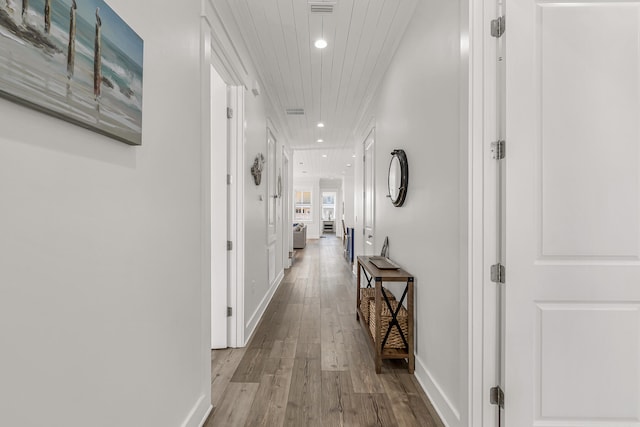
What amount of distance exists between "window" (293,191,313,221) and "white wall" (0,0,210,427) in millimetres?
12334

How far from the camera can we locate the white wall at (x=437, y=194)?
5.02 feet

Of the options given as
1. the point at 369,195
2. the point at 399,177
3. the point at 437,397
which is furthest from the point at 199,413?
the point at 369,195

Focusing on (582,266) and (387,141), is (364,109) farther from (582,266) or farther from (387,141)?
(582,266)

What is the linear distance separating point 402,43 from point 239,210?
1952mm

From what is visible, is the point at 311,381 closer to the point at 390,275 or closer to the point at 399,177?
the point at 390,275

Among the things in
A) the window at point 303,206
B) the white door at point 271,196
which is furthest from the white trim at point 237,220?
the window at point 303,206

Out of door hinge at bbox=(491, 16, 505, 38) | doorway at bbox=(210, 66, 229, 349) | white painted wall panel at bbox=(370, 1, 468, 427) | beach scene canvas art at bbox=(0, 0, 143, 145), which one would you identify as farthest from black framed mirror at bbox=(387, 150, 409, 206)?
beach scene canvas art at bbox=(0, 0, 143, 145)

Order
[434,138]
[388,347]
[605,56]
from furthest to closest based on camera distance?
[388,347]
[434,138]
[605,56]

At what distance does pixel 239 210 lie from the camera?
8.53ft

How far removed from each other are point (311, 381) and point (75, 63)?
6.90 feet

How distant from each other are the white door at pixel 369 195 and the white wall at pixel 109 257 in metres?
2.66

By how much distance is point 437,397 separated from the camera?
1801mm

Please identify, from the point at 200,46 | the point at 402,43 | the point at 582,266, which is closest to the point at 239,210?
the point at 200,46

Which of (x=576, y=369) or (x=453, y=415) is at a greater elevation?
(x=576, y=369)
